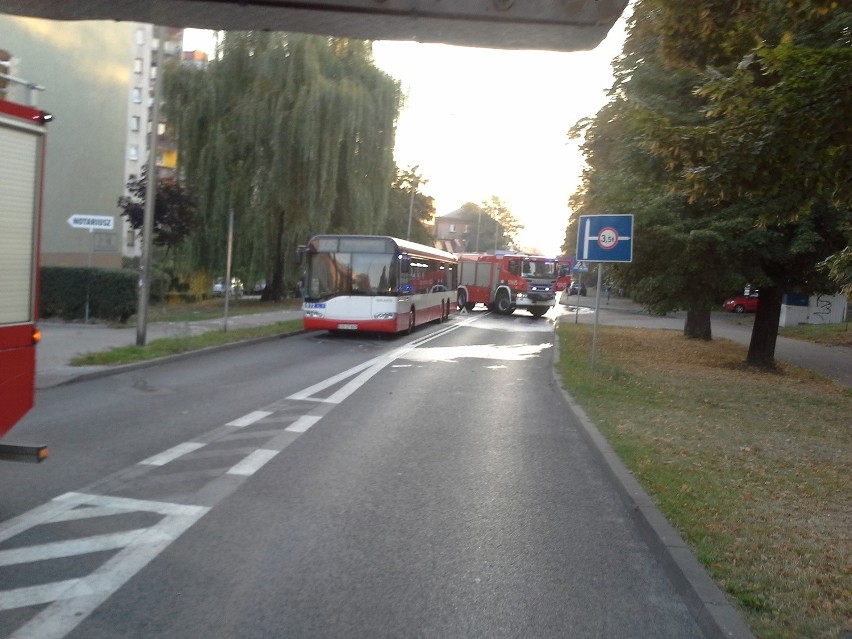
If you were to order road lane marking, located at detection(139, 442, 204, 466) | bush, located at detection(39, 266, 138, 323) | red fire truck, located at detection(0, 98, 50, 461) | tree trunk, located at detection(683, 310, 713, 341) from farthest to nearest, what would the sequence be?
tree trunk, located at detection(683, 310, 713, 341) < bush, located at detection(39, 266, 138, 323) < road lane marking, located at detection(139, 442, 204, 466) < red fire truck, located at detection(0, 98, 50, 461)

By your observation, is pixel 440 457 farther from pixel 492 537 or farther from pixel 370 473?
pixel 492 537

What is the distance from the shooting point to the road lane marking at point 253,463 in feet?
26.0

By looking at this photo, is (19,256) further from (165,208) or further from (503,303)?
(503,303)

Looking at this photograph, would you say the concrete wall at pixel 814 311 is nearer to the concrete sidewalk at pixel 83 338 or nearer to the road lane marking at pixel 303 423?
the concrete sidewalk at pixel 83 338

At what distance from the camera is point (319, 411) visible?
1173cm

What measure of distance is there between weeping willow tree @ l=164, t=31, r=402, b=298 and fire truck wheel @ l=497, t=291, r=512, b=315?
1352cm

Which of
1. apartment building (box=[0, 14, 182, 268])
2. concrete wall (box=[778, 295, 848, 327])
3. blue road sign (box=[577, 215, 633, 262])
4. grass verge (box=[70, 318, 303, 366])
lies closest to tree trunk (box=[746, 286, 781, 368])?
blue road sign (box=[577, 215, 633, 262])

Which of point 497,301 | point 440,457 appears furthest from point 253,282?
point 440,457

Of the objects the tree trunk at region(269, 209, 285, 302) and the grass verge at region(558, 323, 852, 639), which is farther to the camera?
the tree trunk at region(269, 209, 285, 302)

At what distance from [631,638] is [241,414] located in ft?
24.2

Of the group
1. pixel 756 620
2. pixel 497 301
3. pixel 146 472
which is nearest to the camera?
pixel 756 620

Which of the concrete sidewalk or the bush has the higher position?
the bush

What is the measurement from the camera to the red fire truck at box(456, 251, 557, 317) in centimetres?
4419

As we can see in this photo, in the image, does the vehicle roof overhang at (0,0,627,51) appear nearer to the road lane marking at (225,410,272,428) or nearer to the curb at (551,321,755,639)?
the curb at (551,321,755,639)
